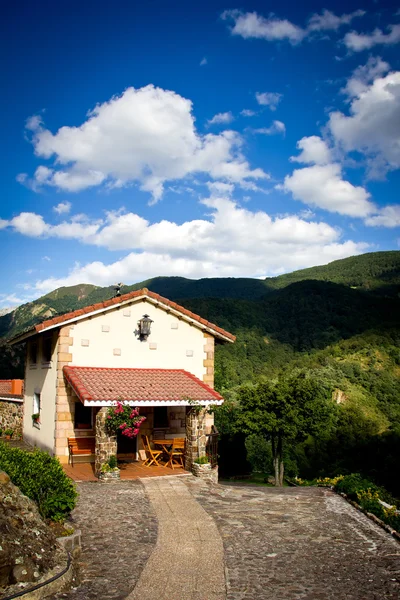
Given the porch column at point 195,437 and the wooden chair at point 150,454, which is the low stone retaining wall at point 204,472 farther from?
the wooden chair at point 150,454

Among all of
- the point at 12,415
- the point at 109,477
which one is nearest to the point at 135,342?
the point at 109,477

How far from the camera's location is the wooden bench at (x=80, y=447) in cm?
1378

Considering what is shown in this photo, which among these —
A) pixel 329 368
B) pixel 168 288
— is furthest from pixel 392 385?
pixel 168 288

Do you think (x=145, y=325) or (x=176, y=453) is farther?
(x=145, y=325)

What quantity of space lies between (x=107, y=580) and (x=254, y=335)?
5235 centimetres

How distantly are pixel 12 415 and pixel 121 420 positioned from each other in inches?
413

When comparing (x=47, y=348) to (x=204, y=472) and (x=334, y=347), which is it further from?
(x=334, y=347)

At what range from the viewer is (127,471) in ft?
43.7

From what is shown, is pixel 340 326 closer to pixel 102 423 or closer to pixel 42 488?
pixel 102 423

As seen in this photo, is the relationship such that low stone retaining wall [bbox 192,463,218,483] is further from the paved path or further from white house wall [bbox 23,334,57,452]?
white house wall [bbox 23,334,57,452]

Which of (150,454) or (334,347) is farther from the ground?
(334,347)

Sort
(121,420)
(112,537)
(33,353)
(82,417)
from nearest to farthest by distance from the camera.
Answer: (112,537) < (121,420) < (82,417) < (33,353)

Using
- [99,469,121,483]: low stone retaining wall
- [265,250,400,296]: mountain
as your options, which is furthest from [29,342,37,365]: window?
[265,250,400,296]: mountain

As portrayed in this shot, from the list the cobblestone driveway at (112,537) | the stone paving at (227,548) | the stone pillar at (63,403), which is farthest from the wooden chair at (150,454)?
the stone paving at (227,548)
